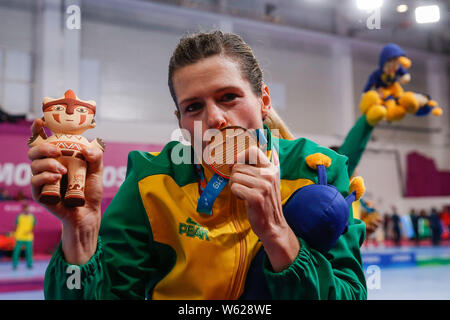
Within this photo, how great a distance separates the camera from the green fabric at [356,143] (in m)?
2.70

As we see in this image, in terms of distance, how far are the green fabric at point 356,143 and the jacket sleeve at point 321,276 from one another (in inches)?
71.6

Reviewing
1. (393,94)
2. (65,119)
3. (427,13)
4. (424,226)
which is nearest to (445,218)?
(424,226)

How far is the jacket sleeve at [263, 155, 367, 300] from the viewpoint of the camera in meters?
0.75

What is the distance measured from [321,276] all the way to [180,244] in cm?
34

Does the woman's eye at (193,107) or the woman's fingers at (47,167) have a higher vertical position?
the woman's eye at (193,107)

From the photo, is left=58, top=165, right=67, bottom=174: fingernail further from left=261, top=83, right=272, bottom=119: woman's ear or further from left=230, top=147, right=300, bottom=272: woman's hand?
left=261, top=83, right=272, bottom=119: woman's ear

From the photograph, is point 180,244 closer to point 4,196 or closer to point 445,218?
point 4,196

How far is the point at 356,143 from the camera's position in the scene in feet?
9.11

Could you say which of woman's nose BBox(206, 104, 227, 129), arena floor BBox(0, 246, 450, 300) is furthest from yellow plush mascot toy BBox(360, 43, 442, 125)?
woman's nose BBox(206, 104, 227, 129)

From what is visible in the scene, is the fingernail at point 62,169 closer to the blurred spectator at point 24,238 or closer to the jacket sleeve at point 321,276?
the jacket sleeve at point 321,276

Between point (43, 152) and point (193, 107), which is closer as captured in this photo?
point (43, 152)

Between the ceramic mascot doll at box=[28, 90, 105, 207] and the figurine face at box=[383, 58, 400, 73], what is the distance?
3.02 metres

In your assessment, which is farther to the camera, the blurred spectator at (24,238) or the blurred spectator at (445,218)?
the blurred spectator at (445,218)

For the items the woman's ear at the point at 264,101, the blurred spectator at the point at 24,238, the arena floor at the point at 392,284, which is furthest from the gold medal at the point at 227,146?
the blurred spectator at the point at 24,238
